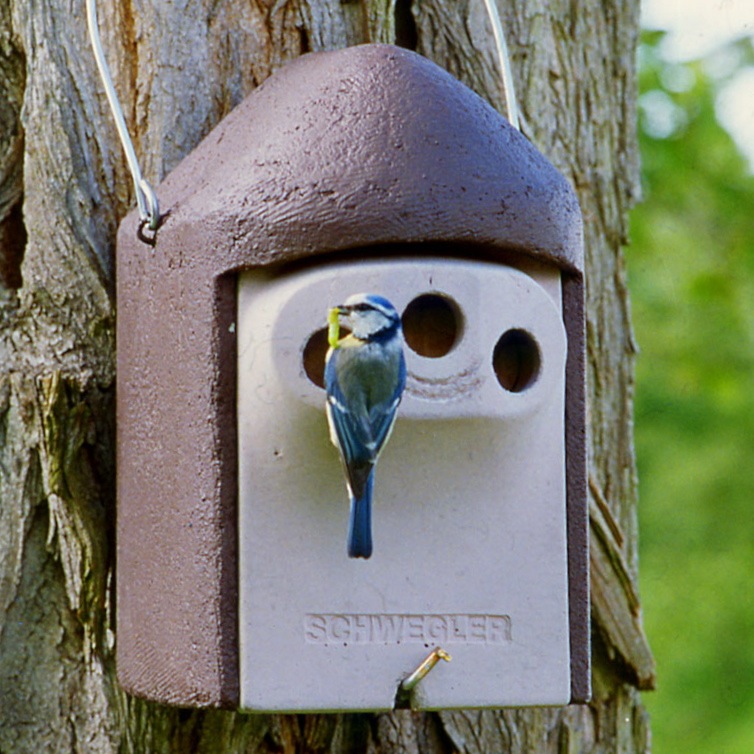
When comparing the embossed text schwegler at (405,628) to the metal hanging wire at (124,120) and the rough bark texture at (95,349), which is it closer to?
the rough bark texture at (95,349)

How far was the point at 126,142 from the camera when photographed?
3.01 metres

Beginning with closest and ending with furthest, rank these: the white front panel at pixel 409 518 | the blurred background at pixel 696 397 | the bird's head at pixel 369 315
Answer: the bird's head at pixel 369 315
the white front panel at pixel 409 518
the blurred background at pixel 696 397

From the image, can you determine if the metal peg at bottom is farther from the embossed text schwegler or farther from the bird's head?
the bird's head

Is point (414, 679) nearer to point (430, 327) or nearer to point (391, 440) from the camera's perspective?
point (391, 440)

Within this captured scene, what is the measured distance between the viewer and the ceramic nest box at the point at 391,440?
8.84 feet

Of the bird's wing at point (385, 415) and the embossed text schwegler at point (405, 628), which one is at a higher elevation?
the bird's wing at point (385, 415)

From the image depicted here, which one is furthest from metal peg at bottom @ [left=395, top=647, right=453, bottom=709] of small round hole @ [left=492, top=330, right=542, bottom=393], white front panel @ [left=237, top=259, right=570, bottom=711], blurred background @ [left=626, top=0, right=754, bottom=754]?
blurred background @ [left=626, top=0, right=754, bottom=754]

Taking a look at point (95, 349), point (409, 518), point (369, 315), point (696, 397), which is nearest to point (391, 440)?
point (409, 518)

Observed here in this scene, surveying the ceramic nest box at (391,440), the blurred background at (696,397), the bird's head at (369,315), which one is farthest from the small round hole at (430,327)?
the blurred background at (696,397)

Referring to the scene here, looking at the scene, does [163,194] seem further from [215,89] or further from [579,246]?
[579,246]

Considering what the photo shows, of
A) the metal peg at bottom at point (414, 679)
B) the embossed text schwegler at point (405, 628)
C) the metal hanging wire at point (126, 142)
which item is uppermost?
the metal hanging wire at point (126, 142)

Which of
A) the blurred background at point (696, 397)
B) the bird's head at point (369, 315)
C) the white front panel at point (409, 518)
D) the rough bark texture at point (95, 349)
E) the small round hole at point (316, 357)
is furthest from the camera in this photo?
the blurred background at point (696, 397)

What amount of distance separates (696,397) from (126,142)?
4280 millimetres

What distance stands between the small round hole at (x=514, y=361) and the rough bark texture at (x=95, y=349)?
0.73 metres
